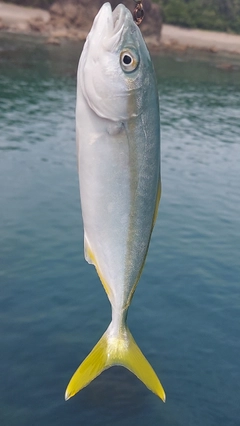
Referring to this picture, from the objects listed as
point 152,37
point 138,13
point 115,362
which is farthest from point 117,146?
Result: point 152,37

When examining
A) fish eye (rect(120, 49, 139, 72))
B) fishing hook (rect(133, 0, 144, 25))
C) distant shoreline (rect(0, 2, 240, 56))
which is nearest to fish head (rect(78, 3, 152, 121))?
fish eye (rect(120, 49, 139, 72))

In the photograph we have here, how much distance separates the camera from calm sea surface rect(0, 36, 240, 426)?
1143 centimetres

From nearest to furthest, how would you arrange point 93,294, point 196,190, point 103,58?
point 103,58 < point 93,294 < point 196,190

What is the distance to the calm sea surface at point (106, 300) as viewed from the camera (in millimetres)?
11430

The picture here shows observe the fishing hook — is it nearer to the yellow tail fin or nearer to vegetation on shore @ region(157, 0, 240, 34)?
the yellow tail fin

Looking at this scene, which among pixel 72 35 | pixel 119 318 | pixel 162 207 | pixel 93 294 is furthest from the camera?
pixel 72 35

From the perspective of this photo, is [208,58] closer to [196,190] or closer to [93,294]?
[196,190]

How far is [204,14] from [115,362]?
11339 centimetres

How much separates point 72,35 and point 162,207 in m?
67.9

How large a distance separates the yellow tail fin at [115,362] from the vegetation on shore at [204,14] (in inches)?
4134

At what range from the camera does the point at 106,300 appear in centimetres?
1538

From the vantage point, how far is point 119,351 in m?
5.49

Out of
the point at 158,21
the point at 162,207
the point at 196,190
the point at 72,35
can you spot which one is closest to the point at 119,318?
the point at 162,207

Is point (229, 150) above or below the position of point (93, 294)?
below
